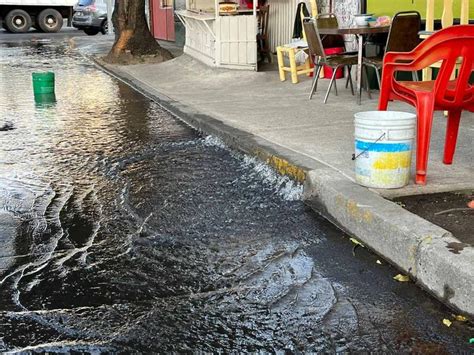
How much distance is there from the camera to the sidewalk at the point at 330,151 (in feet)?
11.4

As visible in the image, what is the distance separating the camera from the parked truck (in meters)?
30.8

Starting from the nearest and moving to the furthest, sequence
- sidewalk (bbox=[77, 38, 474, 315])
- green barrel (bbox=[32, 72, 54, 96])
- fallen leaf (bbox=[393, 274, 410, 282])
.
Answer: sidewalk (bbox=[77, 38, 474, 315]), fallen leaf (bbox=[393, 274, 410, 282]), green barrel (bbox=[32, 72, 54, 96])

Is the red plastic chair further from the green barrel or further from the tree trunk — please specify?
the tree trunk

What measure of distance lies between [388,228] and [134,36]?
1292 cm

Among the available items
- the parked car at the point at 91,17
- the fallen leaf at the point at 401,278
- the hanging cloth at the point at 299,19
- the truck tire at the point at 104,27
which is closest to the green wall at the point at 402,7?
the hanging cloth at the point at 299,19

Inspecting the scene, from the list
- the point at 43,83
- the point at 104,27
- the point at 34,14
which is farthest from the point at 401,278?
the point at 34,14

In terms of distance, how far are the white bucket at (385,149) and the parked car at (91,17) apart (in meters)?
27.0

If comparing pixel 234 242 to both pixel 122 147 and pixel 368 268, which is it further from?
pixel 122 147

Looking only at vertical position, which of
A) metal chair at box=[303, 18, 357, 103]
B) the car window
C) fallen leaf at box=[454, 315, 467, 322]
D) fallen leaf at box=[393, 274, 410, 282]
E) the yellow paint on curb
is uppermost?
the car window

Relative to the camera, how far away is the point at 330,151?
19.2 ft

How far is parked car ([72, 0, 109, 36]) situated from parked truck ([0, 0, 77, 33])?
3.58 feet

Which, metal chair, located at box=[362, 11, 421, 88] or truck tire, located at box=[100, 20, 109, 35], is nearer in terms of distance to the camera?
metal chair, located at box=[362, 11, 421, 88]

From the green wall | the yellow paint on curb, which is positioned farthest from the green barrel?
the yellow paint on curb

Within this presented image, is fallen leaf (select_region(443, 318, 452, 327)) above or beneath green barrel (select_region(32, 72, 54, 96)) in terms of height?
beneath
